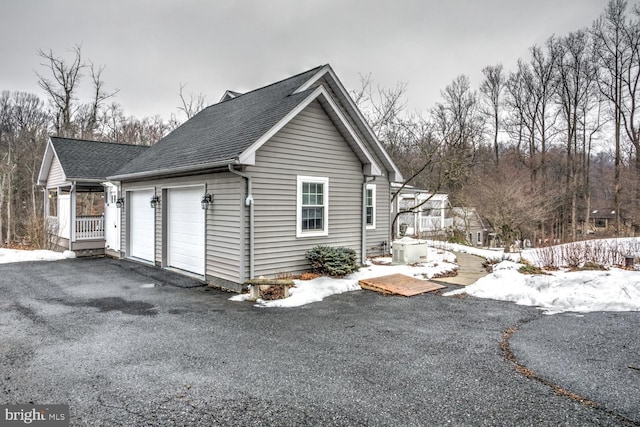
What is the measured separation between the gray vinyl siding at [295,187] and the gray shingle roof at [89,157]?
9.05 meters

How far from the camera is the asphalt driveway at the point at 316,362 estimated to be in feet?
10.5

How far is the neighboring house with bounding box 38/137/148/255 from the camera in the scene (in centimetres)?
1369


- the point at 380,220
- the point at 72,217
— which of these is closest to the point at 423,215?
the point at 380,220

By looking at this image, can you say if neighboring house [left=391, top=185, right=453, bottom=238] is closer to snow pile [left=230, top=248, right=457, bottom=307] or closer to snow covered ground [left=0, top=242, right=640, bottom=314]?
snow pile [left=230, top=248, right=457, bottom=307]

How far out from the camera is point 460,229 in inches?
918

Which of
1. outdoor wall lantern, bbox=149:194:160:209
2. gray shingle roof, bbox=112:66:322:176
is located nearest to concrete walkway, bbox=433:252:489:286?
gray shingle roof, bbox=112:66:322:176

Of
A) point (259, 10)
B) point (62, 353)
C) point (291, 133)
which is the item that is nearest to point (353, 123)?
point (291, 133)

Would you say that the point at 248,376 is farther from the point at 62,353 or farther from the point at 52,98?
the point at 52,98

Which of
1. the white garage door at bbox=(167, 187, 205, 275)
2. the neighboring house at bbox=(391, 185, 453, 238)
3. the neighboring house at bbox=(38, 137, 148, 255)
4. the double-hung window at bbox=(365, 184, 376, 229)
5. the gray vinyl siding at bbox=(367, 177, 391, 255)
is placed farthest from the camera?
the neighboring house at bbox=(391, 185, 453, 238)

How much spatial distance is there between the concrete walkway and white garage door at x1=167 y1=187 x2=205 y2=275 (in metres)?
6.02

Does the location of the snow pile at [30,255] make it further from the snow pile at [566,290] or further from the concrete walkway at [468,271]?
the snow pile at [566,290]

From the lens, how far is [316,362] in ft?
14.0

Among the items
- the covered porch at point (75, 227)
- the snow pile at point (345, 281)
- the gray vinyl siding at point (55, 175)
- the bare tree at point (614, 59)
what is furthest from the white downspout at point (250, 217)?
the bare tree at point (614, 59)

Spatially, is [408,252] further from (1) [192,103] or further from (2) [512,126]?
(2) [512,126]
